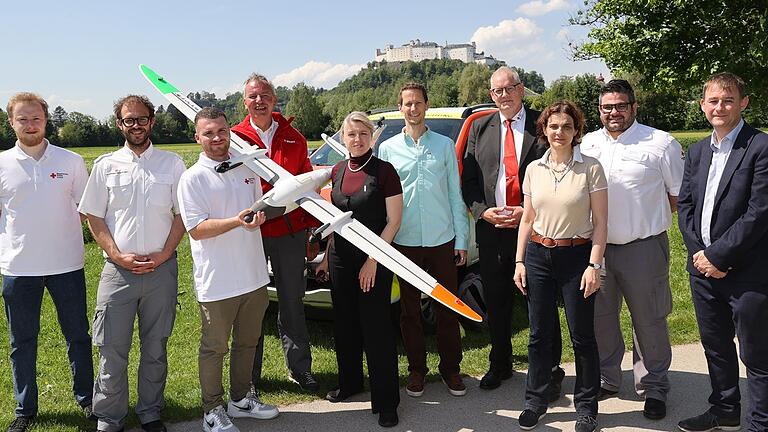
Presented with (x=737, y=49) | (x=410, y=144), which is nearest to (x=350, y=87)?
(x=737, y=49)

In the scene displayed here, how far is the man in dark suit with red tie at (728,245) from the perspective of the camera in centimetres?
346

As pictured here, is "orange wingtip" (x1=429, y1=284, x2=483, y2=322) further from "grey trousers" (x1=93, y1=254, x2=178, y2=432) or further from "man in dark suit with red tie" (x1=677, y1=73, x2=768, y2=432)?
"grey trousers" (x1=93, y1=254, x2=178, y2=432)

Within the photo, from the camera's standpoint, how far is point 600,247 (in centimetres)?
372

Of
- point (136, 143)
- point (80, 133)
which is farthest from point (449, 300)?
point (80, 133)

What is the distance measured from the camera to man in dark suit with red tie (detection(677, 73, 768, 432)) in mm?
3461

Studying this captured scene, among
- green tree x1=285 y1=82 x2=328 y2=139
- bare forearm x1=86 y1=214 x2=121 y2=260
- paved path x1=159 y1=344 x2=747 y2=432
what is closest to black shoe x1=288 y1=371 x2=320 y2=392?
paved path x1=159 y1=344 x2=747 y2=432

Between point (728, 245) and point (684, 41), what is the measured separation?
1532cm

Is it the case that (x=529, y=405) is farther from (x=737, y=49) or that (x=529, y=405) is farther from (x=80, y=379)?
(x=737, y=49)

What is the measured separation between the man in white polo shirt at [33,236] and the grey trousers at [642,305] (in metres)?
3.90

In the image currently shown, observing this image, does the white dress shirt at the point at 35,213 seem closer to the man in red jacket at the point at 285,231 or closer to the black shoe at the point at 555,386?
the man in red jacket at the point at 285,231

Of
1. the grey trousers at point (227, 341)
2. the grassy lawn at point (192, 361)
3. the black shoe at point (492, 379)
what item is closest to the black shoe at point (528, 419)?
the black shoe at point (492, 379)

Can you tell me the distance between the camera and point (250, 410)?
4160mm

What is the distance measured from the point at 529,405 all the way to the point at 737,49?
15185 millimetres

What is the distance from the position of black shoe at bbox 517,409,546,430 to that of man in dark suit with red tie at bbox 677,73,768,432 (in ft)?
3.34
